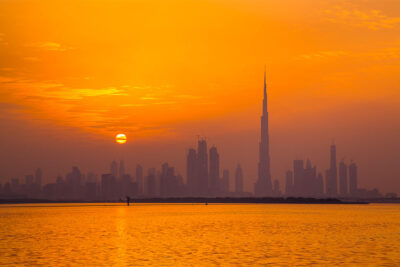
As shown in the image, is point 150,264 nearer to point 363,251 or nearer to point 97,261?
point 97,261

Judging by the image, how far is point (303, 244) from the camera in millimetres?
55656

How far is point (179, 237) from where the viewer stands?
64.8m

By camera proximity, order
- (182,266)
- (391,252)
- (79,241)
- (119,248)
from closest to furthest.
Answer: (182,266), (391,252), (119,248), (79,241)

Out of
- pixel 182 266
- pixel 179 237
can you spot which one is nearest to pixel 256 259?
pixel 182 266

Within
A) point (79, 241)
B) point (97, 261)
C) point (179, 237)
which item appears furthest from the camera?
point (179, 237)

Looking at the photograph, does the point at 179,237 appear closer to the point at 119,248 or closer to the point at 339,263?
the point at 119,248

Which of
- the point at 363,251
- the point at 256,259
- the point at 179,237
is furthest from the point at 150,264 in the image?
the point at 179,237

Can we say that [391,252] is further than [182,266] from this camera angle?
Yes

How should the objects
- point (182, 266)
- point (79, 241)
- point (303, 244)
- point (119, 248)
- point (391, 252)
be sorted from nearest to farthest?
point (182, 266) → point (391, 252) → point (119, 248) → point (303, 244) → point (79, 241)

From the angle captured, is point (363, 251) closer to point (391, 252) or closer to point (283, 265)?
point (391, 252)

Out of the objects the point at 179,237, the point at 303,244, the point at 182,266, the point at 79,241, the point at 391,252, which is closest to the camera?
the point at 182,266

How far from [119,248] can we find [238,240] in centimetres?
1389

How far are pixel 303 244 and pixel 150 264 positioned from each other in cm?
2073

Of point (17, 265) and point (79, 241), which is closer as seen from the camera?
point (17, 265)
